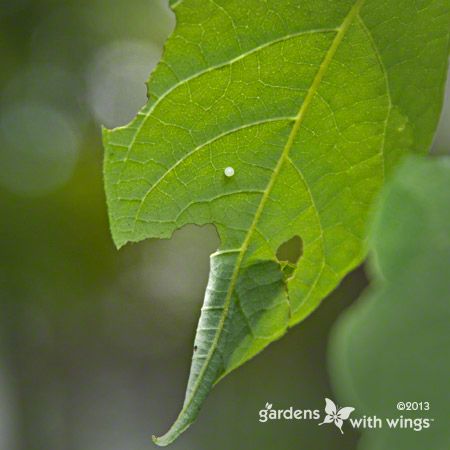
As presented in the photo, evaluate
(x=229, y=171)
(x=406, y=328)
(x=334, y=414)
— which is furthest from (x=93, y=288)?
(x=406, y=328)

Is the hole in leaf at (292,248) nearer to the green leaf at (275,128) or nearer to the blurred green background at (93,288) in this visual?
the green leaf at (275,128)

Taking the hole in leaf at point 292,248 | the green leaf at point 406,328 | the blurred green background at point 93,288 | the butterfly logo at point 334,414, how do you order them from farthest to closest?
the blurred green background at point 93,288, the butterfly logo at point 334,414, the hole in leaf at point 292,248, the green leaf at point 406,328

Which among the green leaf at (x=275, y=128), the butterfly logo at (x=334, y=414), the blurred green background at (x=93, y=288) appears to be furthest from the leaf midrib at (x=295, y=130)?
the blurred green background at (x=93, y=288)

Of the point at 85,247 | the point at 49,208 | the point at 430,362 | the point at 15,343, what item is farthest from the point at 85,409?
the point at 430,362

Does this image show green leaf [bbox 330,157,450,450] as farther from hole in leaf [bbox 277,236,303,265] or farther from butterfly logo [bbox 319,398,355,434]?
butterfly logo [bbox 319,398,355,434]

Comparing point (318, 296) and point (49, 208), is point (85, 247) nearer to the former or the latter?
point (49, 208)

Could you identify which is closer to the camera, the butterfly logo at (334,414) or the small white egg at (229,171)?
the small white egg at (229,171)
